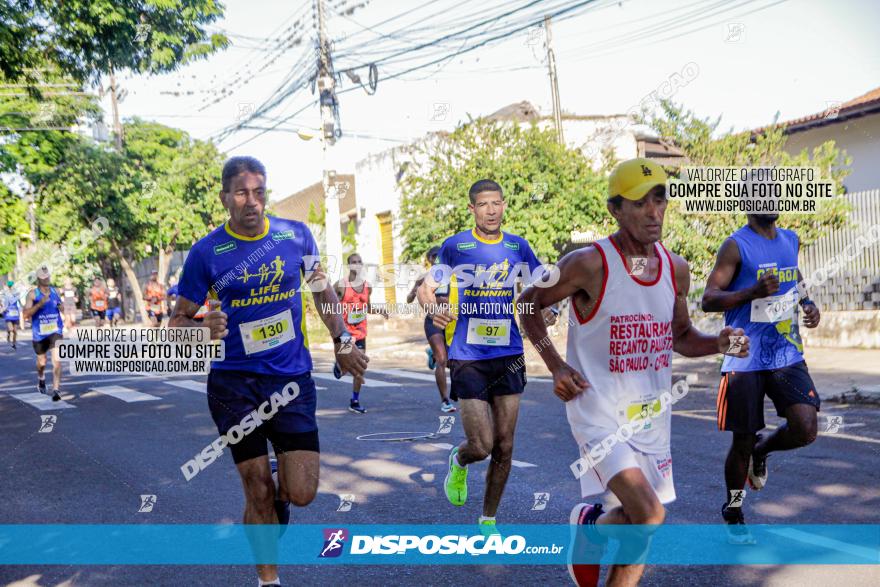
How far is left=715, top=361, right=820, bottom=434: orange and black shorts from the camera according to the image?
540cm

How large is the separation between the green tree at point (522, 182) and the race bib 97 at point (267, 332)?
1630 cm

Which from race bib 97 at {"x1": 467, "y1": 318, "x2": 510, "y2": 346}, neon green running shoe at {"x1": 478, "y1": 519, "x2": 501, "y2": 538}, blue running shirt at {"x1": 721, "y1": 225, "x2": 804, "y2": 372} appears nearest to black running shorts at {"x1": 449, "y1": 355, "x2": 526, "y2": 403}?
race bib 97 at {"x1": 467, "y1": 318, "x2": 510, "y2": 346}

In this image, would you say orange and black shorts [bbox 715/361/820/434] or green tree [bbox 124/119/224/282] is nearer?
orange and black shorts [bbox 715/361/820/434]

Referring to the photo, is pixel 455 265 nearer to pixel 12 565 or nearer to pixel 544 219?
pixel 12 565

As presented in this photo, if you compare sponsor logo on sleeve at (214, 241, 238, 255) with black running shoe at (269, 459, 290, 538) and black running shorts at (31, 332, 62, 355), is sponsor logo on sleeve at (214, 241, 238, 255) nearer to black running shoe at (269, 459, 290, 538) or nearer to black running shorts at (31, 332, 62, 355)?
black running shoe at (269, 459, 290, 538)

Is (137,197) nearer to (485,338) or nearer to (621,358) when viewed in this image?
(485,338)

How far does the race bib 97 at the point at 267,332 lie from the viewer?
459 cm

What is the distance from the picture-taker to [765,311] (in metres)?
5.52

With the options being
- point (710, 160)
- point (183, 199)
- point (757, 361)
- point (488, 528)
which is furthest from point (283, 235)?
point (183, 199)

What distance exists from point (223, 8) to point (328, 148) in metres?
8.80

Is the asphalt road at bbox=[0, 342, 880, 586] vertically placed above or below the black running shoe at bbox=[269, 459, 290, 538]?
below

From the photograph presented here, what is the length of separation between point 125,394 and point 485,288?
10.7 meters

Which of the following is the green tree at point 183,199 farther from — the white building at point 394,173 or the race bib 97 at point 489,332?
the race bib 97 at point 489,332

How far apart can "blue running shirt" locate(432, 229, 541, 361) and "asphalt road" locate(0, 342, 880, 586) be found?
48.1 inches
